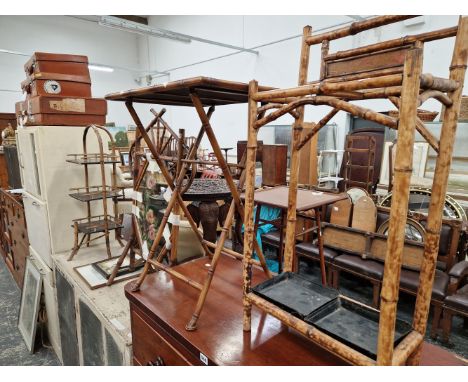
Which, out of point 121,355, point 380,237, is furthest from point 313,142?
point 121,355

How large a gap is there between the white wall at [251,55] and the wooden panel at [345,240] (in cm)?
248

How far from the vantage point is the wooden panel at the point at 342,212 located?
3496mm

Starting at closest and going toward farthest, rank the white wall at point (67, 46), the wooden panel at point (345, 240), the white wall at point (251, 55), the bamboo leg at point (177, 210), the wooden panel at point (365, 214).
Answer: the bamboo leg at point (177, 210) → the wooden panel at point (345, 240) → the wooden panel at point (365, 214) → the white wall at point (251, 55) → the white wall at point (67, 46)

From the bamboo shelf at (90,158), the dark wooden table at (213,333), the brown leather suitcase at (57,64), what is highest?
the brown leather suitcase at (57,64)

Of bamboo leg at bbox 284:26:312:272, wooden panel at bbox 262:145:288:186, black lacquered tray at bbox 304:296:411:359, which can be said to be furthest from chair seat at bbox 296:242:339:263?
black lacquered tray at bbox 304:296:411:359

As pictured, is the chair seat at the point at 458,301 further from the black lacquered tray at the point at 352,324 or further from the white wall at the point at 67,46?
the white wall at the point at 67,46

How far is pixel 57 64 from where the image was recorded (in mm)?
2549

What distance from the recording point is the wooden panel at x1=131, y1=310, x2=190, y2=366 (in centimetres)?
114

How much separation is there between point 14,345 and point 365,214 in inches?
145

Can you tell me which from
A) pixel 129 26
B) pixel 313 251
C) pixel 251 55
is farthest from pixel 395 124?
pixel 251 55

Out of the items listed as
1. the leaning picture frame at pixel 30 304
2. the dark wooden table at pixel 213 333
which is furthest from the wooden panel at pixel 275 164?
the dark wooden table at pixel 213 333

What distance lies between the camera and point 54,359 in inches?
107

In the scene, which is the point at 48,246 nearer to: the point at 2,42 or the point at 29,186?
the point at 29,186

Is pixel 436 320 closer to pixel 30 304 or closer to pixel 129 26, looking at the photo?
pixel 30 304
